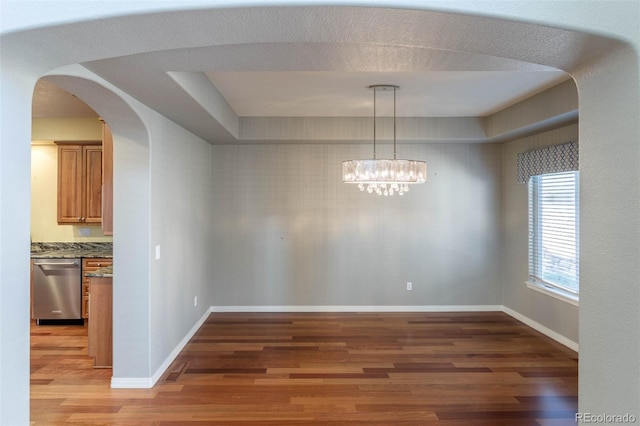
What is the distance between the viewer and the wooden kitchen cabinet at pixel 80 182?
563cm

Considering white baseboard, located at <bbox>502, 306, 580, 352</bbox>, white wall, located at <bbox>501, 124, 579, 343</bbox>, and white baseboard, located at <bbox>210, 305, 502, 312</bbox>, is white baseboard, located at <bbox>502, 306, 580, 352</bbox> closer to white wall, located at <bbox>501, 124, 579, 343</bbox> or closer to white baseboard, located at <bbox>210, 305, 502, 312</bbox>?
white wall, located at <bbox>501, 124, 579, 343</bbox>

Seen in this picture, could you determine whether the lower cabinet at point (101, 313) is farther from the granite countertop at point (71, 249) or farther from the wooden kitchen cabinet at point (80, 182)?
the wooden kitchen cabinet at point (80, 182)

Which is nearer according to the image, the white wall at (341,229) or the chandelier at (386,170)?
the chandelier at (386,170)

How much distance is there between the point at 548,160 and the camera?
4.80m

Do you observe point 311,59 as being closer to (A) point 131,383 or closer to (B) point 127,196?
(B) point 127,196

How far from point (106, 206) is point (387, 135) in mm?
3417

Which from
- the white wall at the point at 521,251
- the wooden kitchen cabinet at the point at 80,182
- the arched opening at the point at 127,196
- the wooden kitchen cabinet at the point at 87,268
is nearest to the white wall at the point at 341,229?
the white wall at the point at 521,251

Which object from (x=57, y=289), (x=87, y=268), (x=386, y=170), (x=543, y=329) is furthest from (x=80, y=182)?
(x=543, y=329)

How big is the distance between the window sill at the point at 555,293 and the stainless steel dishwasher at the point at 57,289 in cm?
559

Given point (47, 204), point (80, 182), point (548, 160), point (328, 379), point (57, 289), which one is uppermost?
point (548, 160)

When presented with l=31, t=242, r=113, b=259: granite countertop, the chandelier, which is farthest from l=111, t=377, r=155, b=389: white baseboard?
the chandelier

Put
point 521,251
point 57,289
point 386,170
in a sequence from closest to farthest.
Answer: point 386,170
point 57,289
point 521,251

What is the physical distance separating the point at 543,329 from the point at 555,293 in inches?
21.3

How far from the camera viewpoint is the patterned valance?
4406 mm
